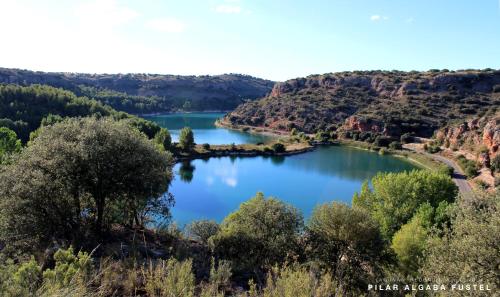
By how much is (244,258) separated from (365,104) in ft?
346

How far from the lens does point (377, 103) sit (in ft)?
360

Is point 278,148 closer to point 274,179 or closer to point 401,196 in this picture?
point 274,179

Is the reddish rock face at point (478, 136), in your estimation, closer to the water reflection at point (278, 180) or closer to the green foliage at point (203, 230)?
the water reflection at point (278, 180)

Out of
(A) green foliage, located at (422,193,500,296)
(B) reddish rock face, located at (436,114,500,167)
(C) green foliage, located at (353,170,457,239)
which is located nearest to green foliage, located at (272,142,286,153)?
(B) reddish rock face, located at (436,114,500,167)

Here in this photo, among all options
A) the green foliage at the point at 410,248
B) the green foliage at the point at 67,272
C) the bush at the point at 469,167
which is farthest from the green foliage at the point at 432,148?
the green foliage at the point at 67,272

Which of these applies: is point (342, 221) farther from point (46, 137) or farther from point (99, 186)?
point (46, 137)

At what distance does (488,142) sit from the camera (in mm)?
63438

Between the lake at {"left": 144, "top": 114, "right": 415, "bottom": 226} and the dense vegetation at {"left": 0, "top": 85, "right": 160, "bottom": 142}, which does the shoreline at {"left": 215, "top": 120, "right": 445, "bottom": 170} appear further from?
the dense vegetation at {"left": 0, "top": 85, "right": 160, "bottom": 142}

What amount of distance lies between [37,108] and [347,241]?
70.9 metres

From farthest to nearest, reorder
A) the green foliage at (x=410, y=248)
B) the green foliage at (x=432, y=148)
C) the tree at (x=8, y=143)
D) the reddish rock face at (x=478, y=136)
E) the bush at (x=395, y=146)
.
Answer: the bush at (x=395, y=146)
the green foliage at (x=432, y=148)
the reddish rock face at (x=478, y=136)
the tree at (x=8, y=143)
the green foliage at (x=410, y=248)

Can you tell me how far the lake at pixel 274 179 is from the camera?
4225 centimetres

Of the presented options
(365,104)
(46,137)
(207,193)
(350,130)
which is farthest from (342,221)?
(365,104)

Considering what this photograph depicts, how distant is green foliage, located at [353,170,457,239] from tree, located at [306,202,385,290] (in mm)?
10400

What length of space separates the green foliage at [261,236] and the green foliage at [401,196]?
40.9 ft
